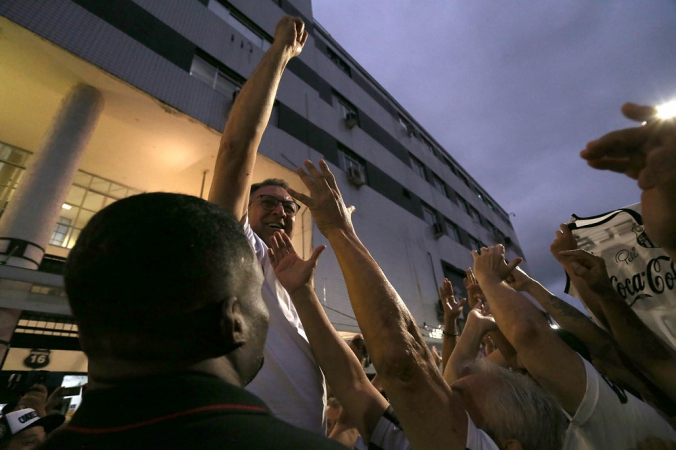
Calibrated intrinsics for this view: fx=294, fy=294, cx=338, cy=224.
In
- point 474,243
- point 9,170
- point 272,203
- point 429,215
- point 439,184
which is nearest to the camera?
point 272,203

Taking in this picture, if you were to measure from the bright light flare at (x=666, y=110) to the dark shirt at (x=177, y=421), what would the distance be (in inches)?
52.5

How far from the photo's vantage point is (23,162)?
6.34m

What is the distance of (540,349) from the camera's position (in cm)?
142

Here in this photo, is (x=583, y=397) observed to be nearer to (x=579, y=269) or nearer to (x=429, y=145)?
(x=579, y=269)

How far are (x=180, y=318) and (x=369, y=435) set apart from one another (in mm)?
1298

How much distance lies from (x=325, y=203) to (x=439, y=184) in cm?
1656

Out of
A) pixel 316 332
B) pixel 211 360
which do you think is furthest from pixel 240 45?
pixel 211 360

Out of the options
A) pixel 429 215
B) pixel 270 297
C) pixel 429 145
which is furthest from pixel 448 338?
pixel 429 145

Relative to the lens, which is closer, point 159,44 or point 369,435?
point 369,435

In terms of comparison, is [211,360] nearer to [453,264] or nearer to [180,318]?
[180,318]

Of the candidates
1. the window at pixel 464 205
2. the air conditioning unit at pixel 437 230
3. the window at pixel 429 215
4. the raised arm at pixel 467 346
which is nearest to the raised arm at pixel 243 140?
the raised arm at pixel 467 346

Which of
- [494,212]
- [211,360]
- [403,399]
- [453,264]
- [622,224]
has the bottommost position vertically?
[403,399]

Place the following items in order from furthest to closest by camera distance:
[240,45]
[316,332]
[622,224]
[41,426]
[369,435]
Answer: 1. [240,45]
2. [622,224]
3. [41,426]
4. [316,332]
5. [369,435]

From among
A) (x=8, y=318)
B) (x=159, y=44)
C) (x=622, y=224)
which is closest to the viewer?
(x=622, y=224)
